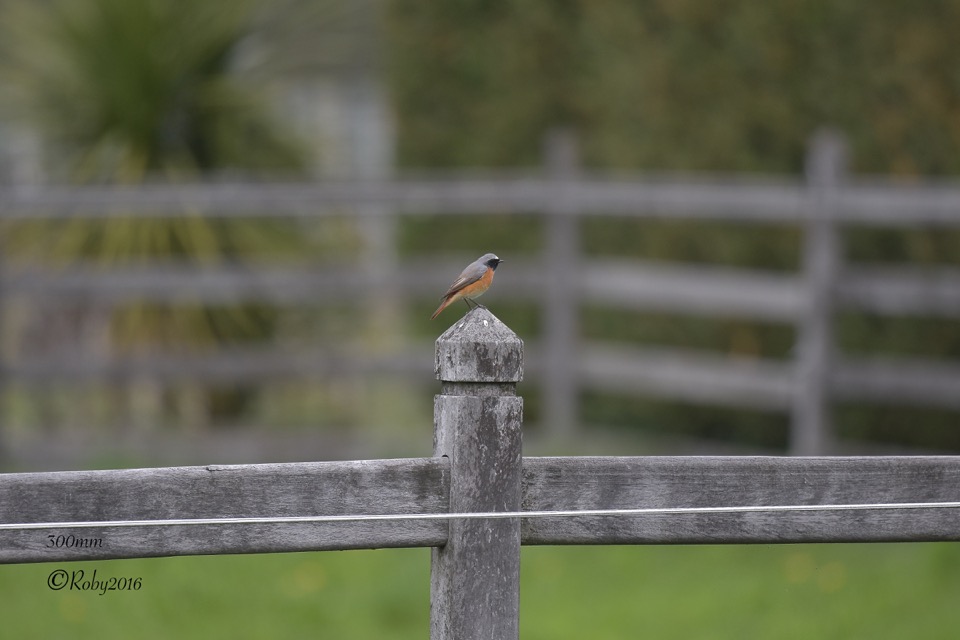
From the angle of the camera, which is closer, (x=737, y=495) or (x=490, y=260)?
(x=737, y=495)

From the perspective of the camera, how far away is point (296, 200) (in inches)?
304

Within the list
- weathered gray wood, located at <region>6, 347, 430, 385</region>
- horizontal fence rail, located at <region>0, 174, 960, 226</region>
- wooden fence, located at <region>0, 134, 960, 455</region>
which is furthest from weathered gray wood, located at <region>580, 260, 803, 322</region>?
weathered gray wood, located at <region>6, 347, 430, 385</region>

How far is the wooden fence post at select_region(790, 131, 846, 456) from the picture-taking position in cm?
646

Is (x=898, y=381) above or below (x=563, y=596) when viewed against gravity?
above

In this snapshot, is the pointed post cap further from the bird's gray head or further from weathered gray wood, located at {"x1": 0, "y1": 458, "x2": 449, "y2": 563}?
the bird's gray head

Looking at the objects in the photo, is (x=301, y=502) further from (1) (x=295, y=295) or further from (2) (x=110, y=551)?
(1) (x=295, y=295)

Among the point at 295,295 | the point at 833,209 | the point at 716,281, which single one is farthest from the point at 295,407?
the point at 833,209

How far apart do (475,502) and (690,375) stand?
16.9ft

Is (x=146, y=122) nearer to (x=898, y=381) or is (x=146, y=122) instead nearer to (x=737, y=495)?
(x=898, y=381)

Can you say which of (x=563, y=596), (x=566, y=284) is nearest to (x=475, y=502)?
(x=563, y=596)

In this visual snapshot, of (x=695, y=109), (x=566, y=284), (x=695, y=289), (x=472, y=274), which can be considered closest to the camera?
(x=472, y=274)

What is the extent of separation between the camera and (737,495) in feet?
8.05

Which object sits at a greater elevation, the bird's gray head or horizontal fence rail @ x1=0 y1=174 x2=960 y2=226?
horizontal fence rail @ x1=0 y1=174 x2=960 y2=226

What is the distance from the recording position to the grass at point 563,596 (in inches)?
196
